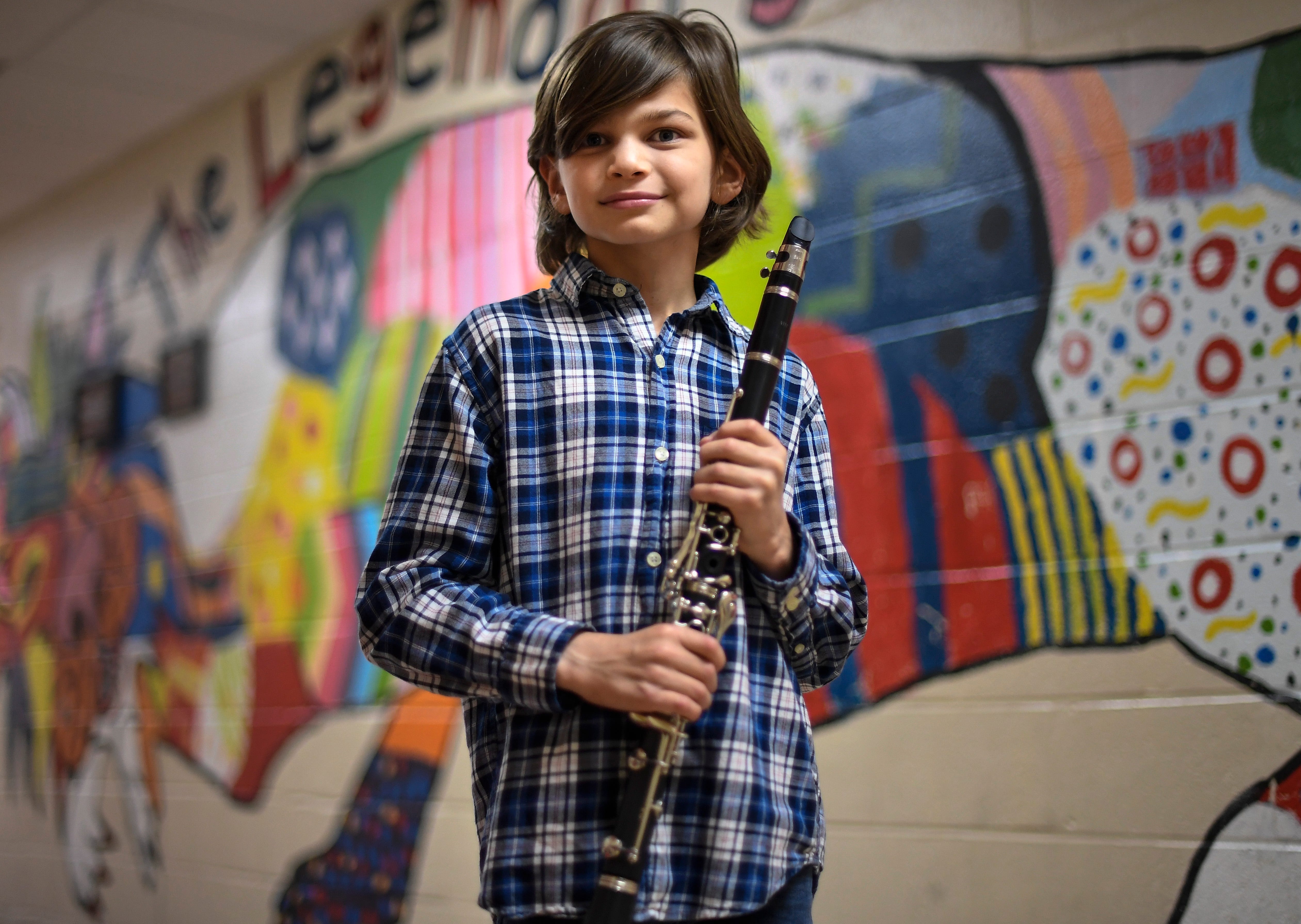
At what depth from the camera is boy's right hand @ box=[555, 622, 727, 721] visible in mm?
867

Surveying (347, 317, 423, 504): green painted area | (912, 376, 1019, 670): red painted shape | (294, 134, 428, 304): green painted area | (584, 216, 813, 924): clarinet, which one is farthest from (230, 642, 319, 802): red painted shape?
(584, 216, 813, 924): clarinet

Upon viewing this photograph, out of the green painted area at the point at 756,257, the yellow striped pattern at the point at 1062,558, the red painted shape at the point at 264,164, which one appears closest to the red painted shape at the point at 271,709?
the red painted shape at the point at 264,164

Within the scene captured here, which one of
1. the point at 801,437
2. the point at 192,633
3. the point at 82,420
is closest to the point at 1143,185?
the point at 801,437

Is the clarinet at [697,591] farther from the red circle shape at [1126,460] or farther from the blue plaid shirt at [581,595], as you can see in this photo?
the red circle shape at [1126,460]

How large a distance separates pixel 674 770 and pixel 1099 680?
1.31 metres

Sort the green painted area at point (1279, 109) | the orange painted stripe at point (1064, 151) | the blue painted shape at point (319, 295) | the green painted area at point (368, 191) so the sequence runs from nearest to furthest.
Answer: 1. the green painted area at point (1279, 109)
2. the orange painted stripe at point (1064, 151)
3. the green painted area at point (368, 191)
4. the blue painted shape at point (319, 295)

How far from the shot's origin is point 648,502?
0.98 m

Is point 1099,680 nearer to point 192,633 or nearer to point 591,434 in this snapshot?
point 591,434

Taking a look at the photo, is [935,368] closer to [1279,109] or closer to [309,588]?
[1279,109]

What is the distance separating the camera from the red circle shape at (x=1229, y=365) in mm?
1927

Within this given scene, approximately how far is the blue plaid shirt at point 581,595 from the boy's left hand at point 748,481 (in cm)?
4

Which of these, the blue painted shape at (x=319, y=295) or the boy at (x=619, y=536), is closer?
the boy at (x=619, y=536)

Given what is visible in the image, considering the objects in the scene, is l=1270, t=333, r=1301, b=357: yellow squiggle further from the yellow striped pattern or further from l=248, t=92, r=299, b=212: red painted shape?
l=248, t=92, r=299, b=212: red painted shape

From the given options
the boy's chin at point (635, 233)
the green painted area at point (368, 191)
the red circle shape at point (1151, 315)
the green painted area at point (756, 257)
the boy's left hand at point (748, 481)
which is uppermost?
the green painted area at point (368, 191)
